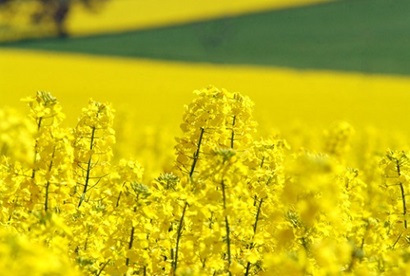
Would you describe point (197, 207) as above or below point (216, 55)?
below

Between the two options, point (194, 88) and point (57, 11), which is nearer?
point (194, 88)

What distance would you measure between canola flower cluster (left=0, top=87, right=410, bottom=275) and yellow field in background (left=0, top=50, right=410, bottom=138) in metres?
11.6

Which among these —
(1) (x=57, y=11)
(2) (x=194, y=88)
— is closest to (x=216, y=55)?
(1) (x=57, y=11)

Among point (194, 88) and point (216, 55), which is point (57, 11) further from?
point (194, 88)

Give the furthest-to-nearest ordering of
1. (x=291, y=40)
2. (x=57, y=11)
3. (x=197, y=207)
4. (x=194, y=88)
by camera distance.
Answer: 1. (x=57, y=11)
2. (x=291, y=40)
3. (x=194, y=88)
4. (x=197, y=207)

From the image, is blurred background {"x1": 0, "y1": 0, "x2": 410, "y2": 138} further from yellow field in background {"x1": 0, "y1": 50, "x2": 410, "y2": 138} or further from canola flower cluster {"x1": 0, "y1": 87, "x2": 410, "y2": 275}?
canola flower cluster {"x1": 0, "y1": 87, "x2": 410, "y2": 275}

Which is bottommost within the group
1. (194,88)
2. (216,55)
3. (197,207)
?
(197,207)

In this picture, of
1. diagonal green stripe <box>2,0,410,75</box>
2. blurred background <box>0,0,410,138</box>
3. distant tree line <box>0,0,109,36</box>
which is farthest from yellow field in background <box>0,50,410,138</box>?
distant tree line <box>0,0,109,36</box>

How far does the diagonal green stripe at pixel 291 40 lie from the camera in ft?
155

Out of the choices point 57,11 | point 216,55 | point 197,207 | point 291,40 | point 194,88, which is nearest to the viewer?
point 197,207

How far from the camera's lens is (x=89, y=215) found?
4801mm

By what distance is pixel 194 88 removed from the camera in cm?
3088

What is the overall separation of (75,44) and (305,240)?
1873 inches

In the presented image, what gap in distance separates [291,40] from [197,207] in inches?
1920
